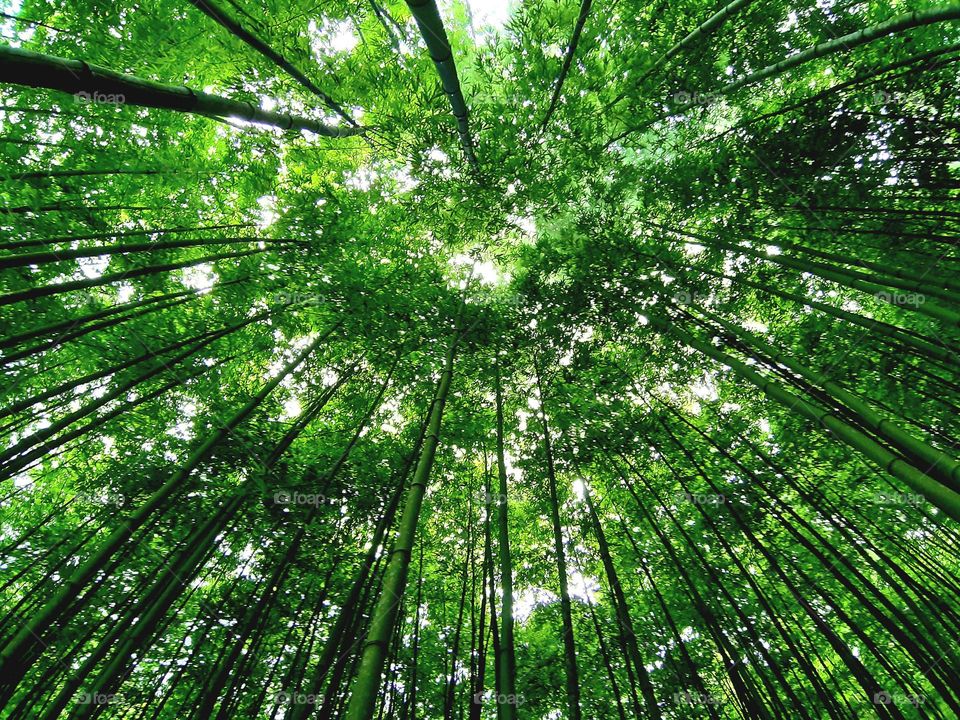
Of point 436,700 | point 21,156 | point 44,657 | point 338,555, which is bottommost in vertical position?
point 44,657

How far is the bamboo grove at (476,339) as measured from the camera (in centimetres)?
253

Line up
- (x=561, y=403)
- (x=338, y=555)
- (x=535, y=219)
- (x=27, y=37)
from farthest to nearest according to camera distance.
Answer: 1. (x=561, y=403)
2. (x=535, y=219)
3. (x=338, y=555)
4. (x=27, y=37)

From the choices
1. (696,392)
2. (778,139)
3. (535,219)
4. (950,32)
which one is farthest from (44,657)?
(950,32)

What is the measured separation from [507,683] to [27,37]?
494 centimetres

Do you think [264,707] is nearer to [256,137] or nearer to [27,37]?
[256,137]

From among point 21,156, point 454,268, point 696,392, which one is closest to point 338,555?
point 454,268

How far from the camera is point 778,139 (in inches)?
134

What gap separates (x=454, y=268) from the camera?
4973 mm

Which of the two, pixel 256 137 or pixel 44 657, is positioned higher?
pixel 256 137

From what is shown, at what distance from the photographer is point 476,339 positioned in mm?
4617

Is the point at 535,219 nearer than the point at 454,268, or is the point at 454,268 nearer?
the point at 535,219

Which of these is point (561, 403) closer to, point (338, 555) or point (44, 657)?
point (338, 555)

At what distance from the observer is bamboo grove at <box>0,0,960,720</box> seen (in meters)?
2.53

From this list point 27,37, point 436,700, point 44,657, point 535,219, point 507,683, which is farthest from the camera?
point 436,700
